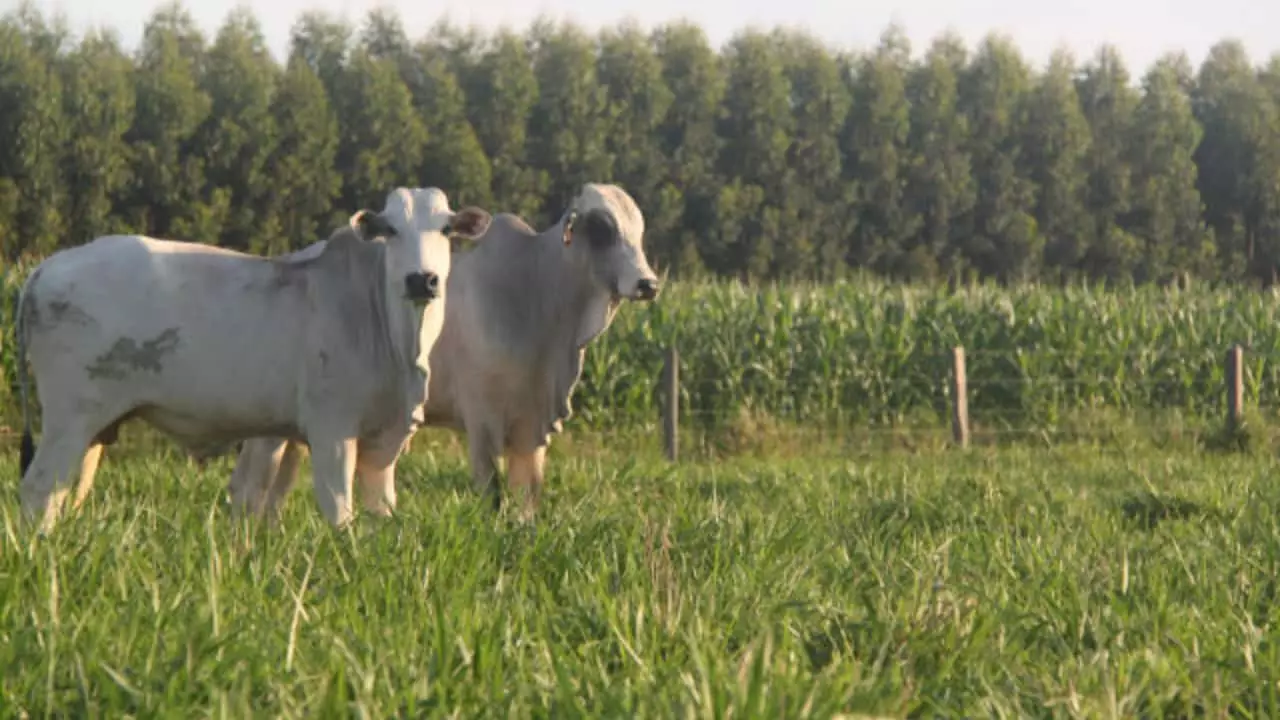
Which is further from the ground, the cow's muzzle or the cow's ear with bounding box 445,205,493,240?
the cow's ear with bounding box 445,205,493,240

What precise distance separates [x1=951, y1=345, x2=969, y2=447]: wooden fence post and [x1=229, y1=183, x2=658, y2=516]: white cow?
9226mm

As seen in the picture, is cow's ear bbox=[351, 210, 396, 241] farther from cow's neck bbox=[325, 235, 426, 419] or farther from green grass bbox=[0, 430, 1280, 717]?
green grass bbox=[0, 430, 1280, 717]

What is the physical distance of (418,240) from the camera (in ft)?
19.2

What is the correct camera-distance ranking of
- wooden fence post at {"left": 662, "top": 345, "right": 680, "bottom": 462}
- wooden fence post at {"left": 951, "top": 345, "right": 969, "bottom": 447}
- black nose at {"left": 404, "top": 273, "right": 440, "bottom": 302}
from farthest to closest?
wooden fence post at {"left": 951, "top": 345, "right": 969, "bottom": 447} → wooden fence post at {"left": 662, "top": 345, "right": 680, "bottom": 462} → black nose at {"left": 404, "top": 273, "right": 440, "bottom": 302}

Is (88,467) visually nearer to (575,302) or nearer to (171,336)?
(171,336)

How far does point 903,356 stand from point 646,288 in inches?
474

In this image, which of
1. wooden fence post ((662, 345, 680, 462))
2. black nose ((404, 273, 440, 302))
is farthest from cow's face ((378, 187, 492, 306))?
wooden fence post ((662, 345, 680, 462))

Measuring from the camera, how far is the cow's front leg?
5.82 m

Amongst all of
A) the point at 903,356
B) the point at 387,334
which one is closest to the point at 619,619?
the point at 387,334

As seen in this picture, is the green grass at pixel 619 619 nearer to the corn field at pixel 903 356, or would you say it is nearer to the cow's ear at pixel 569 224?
the cow's ear at pixel 569 224

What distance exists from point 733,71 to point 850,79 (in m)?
4.28

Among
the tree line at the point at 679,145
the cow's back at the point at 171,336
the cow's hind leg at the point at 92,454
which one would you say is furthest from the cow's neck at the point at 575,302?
the tree line at the point at 679,145

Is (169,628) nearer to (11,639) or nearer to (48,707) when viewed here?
(11,639)

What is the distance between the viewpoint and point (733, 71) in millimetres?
45438
